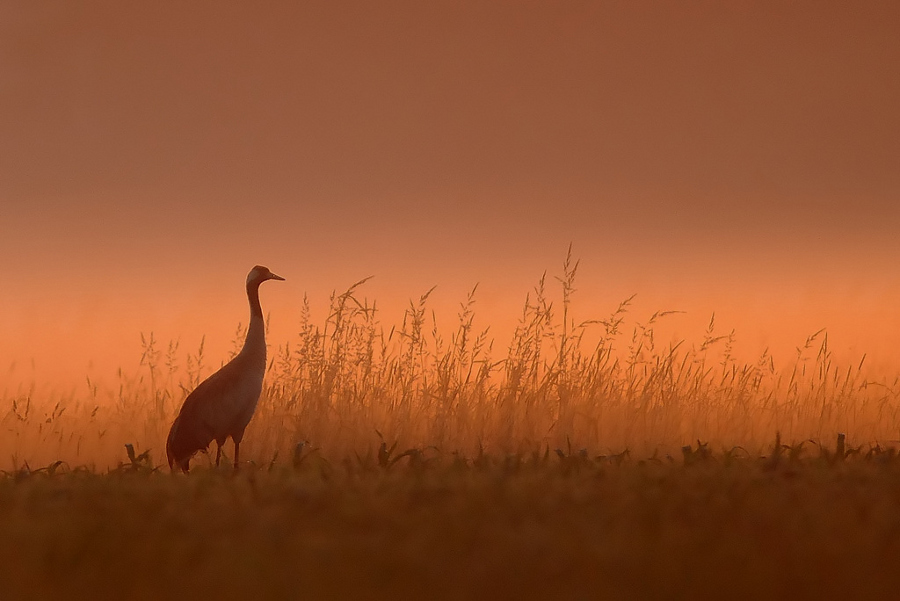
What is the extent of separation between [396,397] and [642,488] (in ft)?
12.5

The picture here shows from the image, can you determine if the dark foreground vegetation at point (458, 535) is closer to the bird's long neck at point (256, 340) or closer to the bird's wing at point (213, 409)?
the bird's wing at point (213, 409)

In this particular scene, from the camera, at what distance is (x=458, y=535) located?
8.35 ft

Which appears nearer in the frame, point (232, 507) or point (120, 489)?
point (232, 507)

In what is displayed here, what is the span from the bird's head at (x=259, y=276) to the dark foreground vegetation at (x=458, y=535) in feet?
10.7

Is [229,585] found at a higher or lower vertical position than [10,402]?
lower

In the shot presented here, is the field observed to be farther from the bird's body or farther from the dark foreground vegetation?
the bird's body

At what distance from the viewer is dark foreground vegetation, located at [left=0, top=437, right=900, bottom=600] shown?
2225mm

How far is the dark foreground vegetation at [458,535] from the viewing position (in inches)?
87.6

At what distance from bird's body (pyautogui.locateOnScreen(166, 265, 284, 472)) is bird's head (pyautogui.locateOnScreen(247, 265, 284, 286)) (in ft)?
2.52

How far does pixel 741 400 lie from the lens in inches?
280

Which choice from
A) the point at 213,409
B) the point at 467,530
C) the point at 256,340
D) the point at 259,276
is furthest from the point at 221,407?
the point at 467,530

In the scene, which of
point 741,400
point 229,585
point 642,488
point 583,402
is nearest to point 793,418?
point 741,400

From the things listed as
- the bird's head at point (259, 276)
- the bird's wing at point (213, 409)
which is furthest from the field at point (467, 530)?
the bird's head at point (259, 276)

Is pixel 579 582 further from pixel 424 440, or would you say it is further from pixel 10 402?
pixel 10 402
